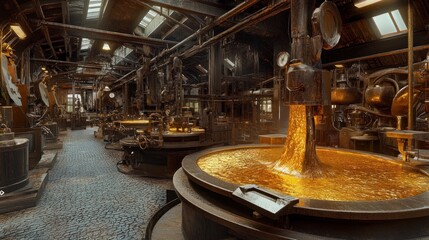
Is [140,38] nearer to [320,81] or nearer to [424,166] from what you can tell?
[320,81]

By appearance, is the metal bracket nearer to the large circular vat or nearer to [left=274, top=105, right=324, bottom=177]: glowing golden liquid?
the large circular vat

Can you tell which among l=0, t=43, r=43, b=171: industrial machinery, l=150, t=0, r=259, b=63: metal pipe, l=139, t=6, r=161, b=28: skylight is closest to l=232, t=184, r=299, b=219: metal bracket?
l=150, t=0, r=259, b=63: metal pipe

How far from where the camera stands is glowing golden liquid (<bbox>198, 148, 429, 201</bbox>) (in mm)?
2184

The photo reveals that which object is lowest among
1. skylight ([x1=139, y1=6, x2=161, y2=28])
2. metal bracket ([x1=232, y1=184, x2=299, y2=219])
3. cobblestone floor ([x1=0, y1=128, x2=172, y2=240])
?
cobblestone floor ([x1=0, y1=128, x2=172, y2=240])

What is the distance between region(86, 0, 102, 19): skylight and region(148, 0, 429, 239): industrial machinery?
792 centimetres

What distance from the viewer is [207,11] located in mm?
6797

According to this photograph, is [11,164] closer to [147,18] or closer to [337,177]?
[337,177]

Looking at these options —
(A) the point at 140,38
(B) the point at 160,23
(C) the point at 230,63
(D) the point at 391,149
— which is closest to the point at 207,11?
(A) the point at 140,38

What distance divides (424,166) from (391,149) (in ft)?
9.05

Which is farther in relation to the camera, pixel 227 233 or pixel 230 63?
pixel 230 63

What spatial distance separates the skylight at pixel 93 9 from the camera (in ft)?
28.7

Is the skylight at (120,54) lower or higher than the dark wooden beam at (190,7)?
higher

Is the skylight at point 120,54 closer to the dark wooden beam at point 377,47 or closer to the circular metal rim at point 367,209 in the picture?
the dark wooden beam at point 377,47

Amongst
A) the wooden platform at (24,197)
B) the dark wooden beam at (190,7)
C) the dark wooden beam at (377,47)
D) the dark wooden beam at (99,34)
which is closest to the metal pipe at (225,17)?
the dark wooden beam at (190,7)
